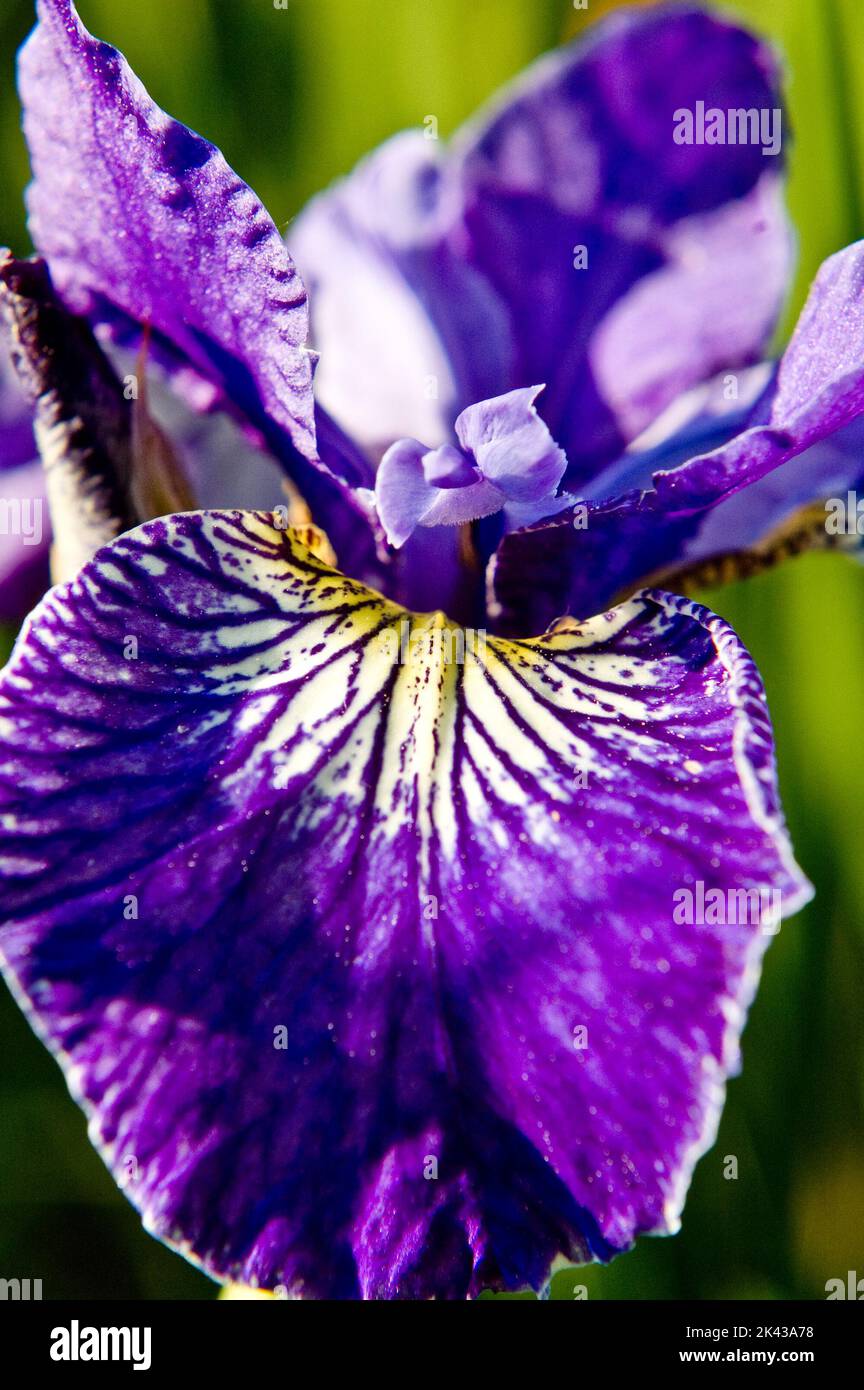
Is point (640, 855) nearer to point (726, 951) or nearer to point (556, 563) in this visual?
point (726, 951)

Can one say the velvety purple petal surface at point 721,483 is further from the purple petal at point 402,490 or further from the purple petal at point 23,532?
the purple petal at point 23,532

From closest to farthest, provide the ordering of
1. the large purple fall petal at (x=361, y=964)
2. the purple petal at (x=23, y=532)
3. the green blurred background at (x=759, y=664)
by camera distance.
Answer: the large purple fall petal at (x=361, y=964) → the purple petal at (x=23, y=532) → the green blurred background at (x=759, y=664)

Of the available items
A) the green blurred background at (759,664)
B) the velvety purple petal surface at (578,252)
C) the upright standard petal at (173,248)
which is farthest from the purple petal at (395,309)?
the upright standard petal at (173,248)

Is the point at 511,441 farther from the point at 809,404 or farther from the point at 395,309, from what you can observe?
the point at 395,309

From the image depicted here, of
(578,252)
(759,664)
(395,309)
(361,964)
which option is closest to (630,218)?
(578,252)

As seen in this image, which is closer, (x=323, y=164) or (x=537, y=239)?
(x=537, y=239)
